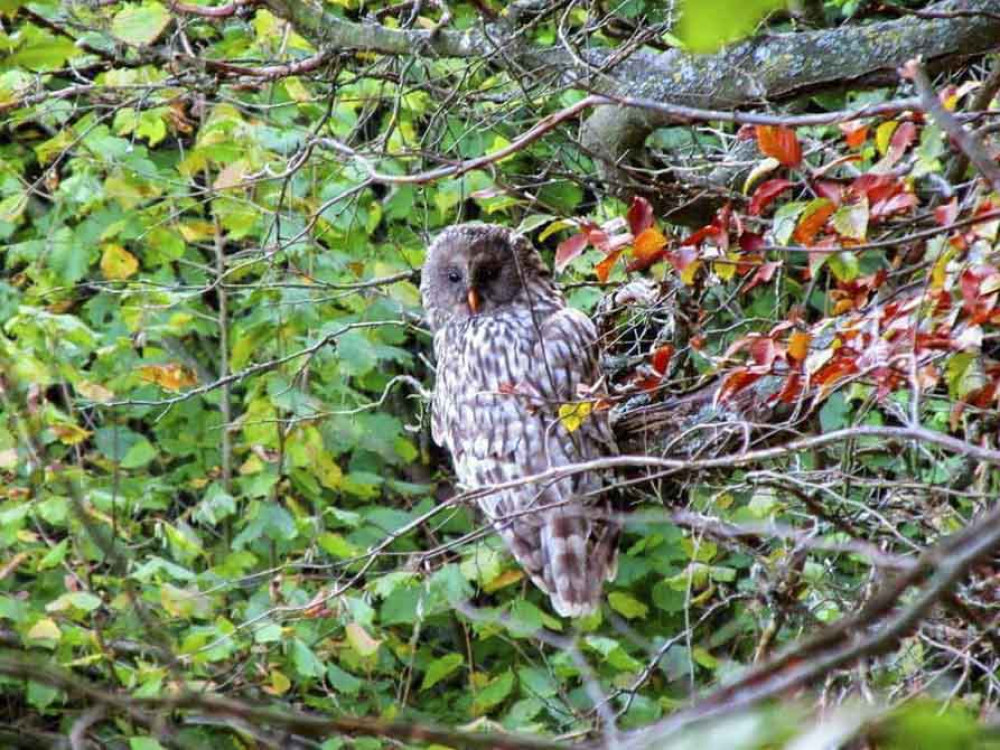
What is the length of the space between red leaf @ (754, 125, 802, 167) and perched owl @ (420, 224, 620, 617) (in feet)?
→ 4.81

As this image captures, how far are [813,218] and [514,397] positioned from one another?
1.49m

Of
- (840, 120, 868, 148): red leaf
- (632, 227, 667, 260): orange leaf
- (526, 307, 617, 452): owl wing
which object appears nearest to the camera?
(840, 120, 868, 148): red leaf

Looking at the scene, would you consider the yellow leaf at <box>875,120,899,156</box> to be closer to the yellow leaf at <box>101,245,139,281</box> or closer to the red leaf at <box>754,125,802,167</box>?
the red leaf at <box>754,125,802,167</box>

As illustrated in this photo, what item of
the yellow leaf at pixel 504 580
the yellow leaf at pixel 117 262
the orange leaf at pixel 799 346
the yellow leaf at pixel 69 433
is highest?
the yellow leaf at pixel 117 262

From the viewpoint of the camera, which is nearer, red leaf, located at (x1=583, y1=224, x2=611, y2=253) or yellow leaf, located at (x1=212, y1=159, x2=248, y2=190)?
red leaf, located at (x1=583, y1=224, x2=611, y2=253)

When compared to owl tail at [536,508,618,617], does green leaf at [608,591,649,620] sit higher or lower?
lower

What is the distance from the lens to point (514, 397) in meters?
3.71

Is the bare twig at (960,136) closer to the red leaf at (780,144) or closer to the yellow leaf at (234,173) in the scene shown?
the red leaf at (780,144)

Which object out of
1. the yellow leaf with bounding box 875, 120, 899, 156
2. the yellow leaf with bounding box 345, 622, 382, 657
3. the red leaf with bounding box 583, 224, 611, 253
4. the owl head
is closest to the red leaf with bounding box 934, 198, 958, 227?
the yellow leaf with bounding box 875, 120, 899, 156

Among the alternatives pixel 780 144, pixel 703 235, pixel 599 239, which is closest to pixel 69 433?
pixel 599 239

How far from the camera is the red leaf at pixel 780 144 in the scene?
2156 millimetres

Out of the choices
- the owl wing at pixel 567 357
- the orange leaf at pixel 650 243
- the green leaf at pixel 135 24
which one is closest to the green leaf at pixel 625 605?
the owl wing at pixel 567 357

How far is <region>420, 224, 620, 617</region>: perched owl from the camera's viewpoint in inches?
148

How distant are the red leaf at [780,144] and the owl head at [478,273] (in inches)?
69.3
